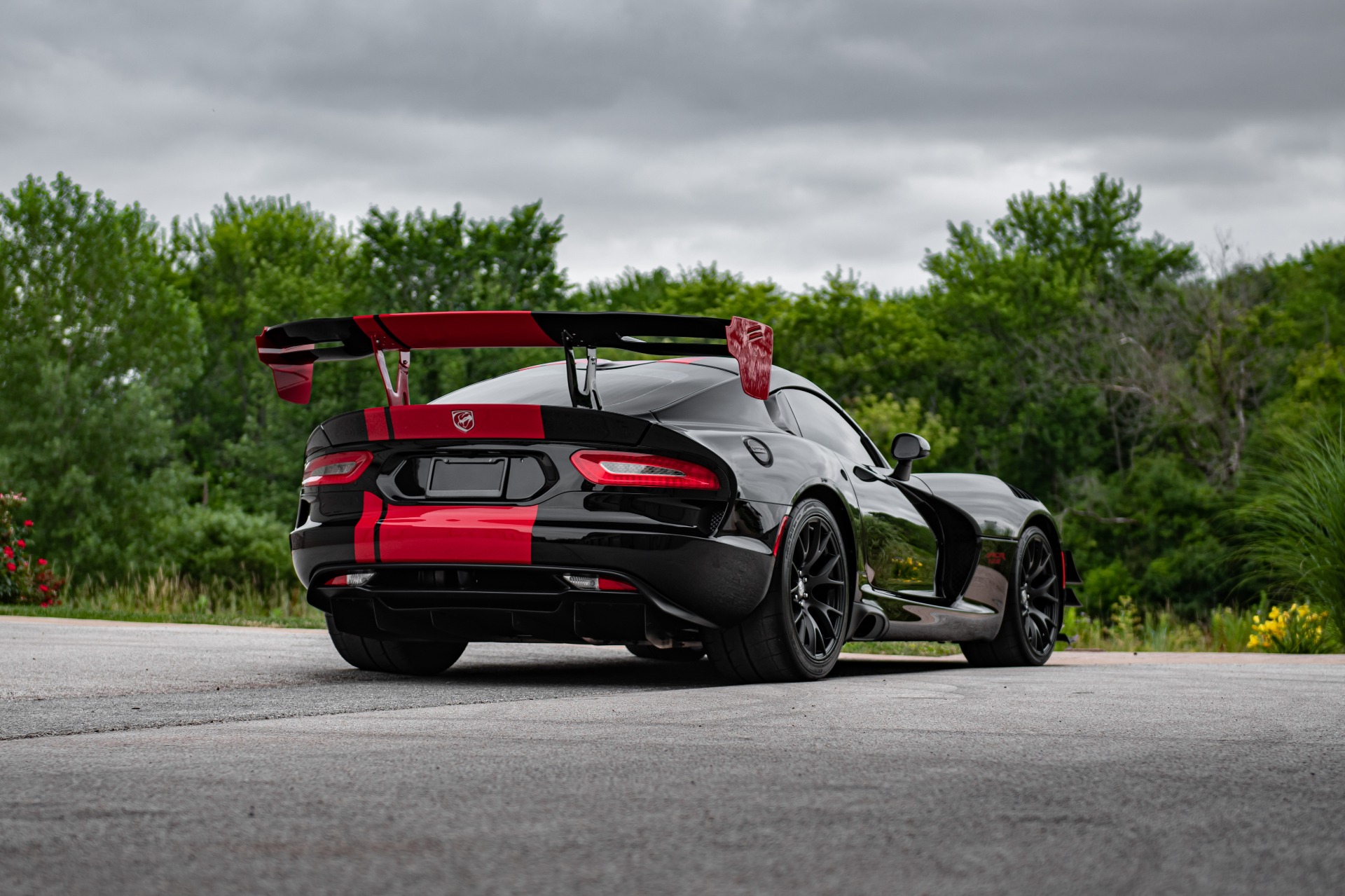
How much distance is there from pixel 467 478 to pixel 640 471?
710mm

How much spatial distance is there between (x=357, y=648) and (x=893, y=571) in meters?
2.55

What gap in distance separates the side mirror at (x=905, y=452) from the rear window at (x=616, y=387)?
1.23 m

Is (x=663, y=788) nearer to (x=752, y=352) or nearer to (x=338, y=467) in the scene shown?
(x=752, y=352)

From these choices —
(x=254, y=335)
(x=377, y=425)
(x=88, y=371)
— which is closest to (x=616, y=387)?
(x=377, y=425)

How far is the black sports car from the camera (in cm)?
607

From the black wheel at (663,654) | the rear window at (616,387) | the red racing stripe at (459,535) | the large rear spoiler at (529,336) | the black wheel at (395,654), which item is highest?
the large rear spoiler at (529,336)

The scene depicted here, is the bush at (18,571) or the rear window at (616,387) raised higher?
the rear window at (616,387)

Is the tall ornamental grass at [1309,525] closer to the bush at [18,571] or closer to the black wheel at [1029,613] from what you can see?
the black wheel at [1029,613]

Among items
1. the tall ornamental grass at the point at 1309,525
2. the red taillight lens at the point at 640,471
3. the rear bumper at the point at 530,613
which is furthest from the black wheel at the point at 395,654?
the tall ornamental grass at the point at 1309,525

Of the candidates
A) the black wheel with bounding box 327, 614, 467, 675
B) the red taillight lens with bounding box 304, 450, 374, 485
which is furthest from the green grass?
the red taillight lens with bounding box 304, 450, 374, 485

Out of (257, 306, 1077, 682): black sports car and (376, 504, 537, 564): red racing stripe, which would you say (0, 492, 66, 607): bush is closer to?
(257, 306, 1077, 682): black sports car

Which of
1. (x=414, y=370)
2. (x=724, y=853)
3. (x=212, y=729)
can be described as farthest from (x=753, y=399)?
(x=414, y=370)

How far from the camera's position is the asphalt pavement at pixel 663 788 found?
2.50m

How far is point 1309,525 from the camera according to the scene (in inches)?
488
